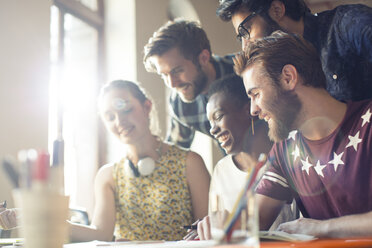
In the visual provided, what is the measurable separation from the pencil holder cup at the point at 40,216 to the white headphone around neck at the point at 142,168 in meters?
1.01

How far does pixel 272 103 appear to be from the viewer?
3.96ft

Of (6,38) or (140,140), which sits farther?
(140,140)

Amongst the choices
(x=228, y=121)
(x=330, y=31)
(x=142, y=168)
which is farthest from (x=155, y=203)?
(x=330, y=31)

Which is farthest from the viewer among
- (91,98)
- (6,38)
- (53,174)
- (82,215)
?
(91,98)

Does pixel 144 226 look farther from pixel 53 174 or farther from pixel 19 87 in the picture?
pixel 53 174

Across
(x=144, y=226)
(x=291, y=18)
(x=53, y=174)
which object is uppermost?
(x=291, y=18)

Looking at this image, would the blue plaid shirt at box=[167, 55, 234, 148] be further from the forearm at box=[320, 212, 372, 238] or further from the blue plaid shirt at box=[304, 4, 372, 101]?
the forearm at box=[320, 212, 372, 238]

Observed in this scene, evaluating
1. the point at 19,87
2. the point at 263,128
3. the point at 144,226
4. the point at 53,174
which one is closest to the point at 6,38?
the point at 19,87

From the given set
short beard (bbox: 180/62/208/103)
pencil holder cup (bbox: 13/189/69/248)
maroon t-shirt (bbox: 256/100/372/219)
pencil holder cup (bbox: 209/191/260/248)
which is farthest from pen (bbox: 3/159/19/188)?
short beard (bbox: 180/62/208/103)

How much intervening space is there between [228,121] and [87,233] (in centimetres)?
64

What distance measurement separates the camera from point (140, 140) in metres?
1.60

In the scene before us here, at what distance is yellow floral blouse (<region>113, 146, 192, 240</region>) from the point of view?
151cm

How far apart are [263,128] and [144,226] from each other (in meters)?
0.57

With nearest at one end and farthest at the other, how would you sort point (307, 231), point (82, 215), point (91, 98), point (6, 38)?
point (307, 231) < point (6, 38) < point (82, 215) < point (91, 98)
